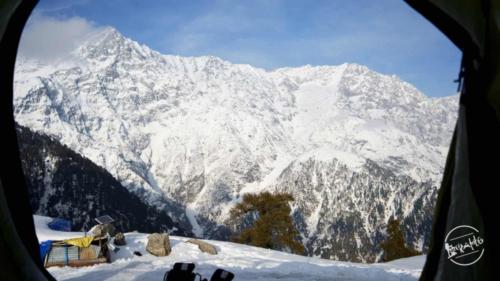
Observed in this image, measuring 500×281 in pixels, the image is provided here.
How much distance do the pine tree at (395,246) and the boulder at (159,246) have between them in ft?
91.2

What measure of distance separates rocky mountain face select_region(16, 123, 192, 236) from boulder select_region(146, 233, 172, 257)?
379 feet

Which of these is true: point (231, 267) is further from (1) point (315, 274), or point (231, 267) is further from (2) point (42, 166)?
(2) point (42, 166)

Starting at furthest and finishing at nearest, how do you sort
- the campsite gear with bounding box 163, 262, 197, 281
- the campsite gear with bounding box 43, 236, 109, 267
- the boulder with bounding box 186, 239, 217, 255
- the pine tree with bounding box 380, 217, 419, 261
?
the pine tree with bounding box 380, 217, 419, 261 → the boulder with bounding box 186, 239, 217, 255 → the campsite gear with bounding box 43, 236, 109, 267 → the campsite gear with bounding box 163, 262, 197, 281

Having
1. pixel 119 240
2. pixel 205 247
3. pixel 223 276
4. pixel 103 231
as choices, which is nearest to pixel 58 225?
pixel 119 240

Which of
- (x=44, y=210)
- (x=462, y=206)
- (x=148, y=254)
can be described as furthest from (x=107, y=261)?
(x=44, y=210)

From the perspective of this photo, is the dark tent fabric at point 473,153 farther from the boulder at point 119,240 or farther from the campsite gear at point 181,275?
the boulder at point 119,240

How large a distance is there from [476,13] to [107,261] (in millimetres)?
15110

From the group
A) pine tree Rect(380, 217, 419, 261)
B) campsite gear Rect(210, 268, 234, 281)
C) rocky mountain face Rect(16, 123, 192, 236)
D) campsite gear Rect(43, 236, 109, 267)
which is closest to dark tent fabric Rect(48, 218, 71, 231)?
campsite gear Rect(43, 236, 109, 267)

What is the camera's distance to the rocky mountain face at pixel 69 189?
134 metres

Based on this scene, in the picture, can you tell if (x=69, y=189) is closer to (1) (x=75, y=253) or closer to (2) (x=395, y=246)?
(2) (x=395, y=246)

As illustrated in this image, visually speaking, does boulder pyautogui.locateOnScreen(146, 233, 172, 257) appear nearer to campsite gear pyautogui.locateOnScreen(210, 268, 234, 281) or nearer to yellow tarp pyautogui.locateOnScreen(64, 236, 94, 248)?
yellow tarp pyautogui.locateOnScreen(64, 236, 94, 248)

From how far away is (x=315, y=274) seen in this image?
42.8 feet

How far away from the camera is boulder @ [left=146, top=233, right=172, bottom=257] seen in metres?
19.4

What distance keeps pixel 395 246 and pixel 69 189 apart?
114 m
